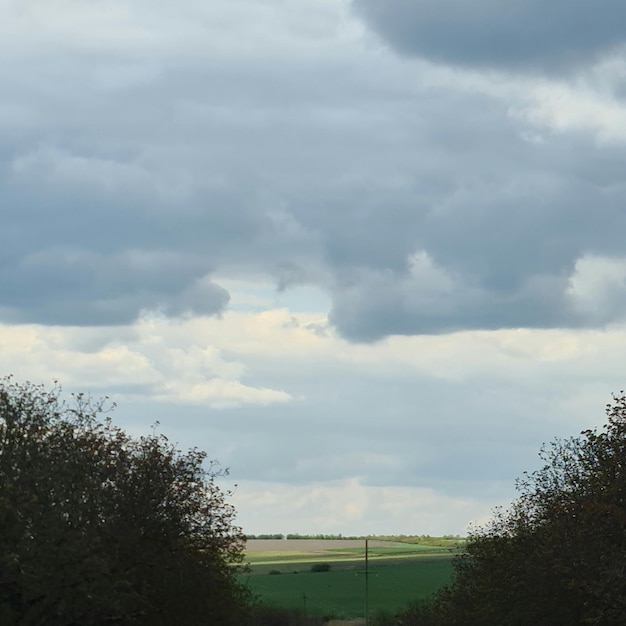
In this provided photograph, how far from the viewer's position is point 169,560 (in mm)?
59969

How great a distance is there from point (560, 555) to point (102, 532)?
20.9 metres

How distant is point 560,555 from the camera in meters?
59.8

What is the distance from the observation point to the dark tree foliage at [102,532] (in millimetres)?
49688

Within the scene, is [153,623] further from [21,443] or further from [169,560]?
[21,443]

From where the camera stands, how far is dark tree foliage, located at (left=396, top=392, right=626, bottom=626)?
52.5 metres

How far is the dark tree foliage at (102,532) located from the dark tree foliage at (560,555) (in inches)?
576

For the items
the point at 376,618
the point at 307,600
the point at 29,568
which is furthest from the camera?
the point at 307,600

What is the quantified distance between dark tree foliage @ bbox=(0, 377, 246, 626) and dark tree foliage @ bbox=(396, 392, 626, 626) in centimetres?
1464

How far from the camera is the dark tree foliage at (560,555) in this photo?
52531mm

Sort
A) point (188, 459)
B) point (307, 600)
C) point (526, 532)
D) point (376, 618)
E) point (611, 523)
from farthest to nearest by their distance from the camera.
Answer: point (307, 600) < point (376, 618) < point (526, 532) < point (188, 459) < point (611, 523)

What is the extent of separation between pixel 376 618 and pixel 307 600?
2179 cm

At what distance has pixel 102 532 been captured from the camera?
5625 cm

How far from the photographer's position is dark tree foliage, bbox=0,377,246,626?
49.7m

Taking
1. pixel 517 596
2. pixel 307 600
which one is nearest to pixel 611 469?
pixel 517 596
